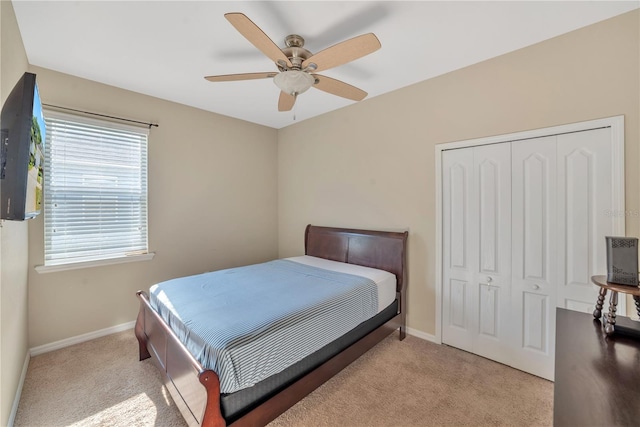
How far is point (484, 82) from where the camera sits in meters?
2.40

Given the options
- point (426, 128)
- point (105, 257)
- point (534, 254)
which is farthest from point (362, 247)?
point (105, 257)

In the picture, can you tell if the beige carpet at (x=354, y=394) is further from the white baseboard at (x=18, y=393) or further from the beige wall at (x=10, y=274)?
the beige wall at (x=10, y=274)

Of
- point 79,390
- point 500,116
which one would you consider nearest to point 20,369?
point 79,390

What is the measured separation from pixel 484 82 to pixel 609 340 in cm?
212

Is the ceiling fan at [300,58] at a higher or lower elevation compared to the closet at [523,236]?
higher

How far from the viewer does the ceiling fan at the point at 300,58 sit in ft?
5.04

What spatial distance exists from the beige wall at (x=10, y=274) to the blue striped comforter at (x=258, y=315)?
0.78 metres

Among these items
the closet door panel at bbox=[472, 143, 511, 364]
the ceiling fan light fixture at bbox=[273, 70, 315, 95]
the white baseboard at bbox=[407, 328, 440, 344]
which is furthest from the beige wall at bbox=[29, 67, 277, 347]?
the closet door panel at bbox=[472, 143, 511, 364]

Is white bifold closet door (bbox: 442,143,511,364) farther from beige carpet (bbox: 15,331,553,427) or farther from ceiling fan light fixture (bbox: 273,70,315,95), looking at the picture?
ceiling fan light fixture (bbox: 273,70,315,95)

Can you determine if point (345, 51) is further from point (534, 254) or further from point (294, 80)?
point (534, 254)

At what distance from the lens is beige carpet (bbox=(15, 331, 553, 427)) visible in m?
1.73

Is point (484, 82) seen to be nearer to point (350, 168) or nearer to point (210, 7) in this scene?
point (350, 168)

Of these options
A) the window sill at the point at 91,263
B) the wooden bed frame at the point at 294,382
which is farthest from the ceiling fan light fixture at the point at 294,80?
the window sill at the point at 91,263

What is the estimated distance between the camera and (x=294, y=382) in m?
1.68
